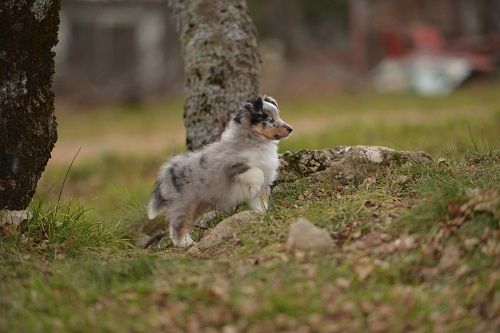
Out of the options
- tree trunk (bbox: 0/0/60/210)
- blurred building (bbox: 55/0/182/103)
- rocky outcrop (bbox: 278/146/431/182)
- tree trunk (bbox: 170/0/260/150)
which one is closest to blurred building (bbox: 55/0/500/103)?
blurred building (bbox: 55/0/182/103)

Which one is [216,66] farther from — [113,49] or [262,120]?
[113,49]

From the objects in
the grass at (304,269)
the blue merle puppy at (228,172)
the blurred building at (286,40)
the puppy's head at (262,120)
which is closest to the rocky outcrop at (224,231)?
the grass at (304,269)

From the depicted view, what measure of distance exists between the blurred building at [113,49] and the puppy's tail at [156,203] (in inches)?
754

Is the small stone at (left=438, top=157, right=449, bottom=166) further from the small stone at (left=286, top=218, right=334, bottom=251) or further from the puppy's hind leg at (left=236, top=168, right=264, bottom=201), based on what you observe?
the small stone at (left=286, top=218, right=334, bottom=251)

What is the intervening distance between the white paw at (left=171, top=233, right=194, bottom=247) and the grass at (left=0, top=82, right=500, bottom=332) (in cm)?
13

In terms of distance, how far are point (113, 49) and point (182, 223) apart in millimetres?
24015

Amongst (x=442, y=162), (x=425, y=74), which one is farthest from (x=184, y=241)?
(x=425, y=74)

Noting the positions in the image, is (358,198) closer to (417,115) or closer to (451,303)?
(451,303)

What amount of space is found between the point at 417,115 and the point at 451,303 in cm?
1186

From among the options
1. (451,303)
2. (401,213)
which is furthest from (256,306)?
(401,213)

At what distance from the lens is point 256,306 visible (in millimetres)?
4383

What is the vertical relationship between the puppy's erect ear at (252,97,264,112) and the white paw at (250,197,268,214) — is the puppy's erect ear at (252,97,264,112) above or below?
above

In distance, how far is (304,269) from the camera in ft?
16.0

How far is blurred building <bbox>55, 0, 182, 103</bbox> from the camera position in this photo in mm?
26578
